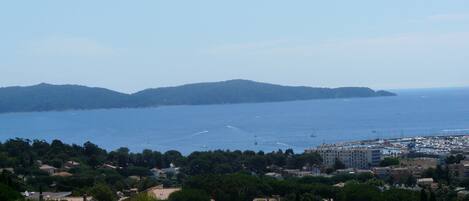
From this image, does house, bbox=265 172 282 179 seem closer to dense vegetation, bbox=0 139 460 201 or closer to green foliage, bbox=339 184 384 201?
dense vegetation, bbox=0 139 460 201

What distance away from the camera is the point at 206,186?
2058cm

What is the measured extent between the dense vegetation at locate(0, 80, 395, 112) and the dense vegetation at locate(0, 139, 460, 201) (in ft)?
305

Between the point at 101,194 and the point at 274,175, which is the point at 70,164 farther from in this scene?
the point at 101,194

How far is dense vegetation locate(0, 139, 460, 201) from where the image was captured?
→ 1927 cm

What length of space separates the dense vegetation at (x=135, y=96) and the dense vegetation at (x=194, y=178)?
9305 cm

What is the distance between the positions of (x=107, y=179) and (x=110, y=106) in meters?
105

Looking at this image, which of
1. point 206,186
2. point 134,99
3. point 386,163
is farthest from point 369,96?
point 206,186

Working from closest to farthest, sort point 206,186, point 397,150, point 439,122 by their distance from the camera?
point 206,186 → point 397,150 → point 439,122

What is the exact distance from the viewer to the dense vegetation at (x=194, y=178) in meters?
19.3

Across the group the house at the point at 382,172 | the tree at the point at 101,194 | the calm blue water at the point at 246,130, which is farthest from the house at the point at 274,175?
the calm blue water at the point at 246,130

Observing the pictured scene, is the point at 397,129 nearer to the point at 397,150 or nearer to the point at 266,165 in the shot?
the point at 397,150

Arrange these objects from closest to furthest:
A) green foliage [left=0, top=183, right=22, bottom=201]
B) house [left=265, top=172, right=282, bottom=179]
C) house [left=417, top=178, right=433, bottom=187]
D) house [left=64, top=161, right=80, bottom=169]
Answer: green foliage [left=0, top=183, right=22, bottom=201]
house [left=417, top=178, right=433, bottom=187]
house [left=265, top=172, right=282, bottom=179]
house [left=64, top=161, right=80, bottom=169]

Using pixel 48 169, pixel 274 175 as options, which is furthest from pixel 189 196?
pixel 274 175

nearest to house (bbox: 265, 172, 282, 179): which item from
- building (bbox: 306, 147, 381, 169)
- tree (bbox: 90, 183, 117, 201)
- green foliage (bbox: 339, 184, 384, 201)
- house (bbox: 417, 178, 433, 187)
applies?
house (bbox: 417, 178, 433, 187)
